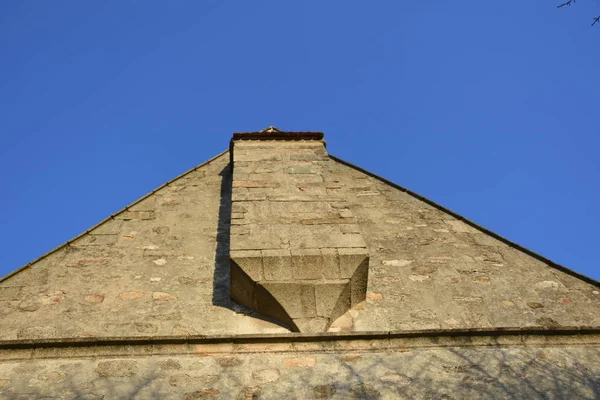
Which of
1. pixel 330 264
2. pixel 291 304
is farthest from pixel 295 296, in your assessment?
pixel 330 264

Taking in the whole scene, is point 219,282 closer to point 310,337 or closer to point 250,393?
point 310,337

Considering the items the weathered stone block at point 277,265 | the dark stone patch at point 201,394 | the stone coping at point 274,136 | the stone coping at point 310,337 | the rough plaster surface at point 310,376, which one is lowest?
the dark stone patch at point 201,394

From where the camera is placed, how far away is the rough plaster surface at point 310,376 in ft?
14.0

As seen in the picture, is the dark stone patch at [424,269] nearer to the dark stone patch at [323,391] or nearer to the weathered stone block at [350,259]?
the weathered stone block at [350,259]

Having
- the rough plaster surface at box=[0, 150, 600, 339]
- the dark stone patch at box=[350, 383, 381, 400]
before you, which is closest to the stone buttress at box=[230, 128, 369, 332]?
Result: the rough plaster surface at box=[0, 150, 600, 339]

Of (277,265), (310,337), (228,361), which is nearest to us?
(228,361)

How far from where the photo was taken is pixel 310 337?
187 inches

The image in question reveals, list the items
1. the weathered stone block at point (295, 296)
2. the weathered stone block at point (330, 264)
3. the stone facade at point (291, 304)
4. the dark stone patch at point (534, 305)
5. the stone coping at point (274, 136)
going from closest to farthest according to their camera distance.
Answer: the stone facade at point (291, 304) < the weathered stone block at point (295, 296) < the weathered stone block at point (330, 264) < the dark stone patch at point (534, 305) < the stone coping at point (274, 136)

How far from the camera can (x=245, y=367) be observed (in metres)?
4.52

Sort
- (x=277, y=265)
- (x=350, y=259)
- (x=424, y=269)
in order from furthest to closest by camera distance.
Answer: (x=424, y=269)
(x=350, y=259)
(x=277, y=265)

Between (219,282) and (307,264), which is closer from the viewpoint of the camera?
(307,264)

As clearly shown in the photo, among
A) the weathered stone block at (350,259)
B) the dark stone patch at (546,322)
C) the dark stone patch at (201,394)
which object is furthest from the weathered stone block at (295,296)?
the dark stone patch at (546,322)

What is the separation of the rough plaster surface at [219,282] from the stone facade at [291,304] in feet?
0.06

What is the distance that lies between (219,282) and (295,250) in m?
0.77
